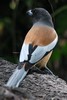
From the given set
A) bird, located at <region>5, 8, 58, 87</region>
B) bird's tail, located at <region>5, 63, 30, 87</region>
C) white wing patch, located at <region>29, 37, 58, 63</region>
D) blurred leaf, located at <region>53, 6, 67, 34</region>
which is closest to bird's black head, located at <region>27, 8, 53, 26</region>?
bird, located at <region>5, 8, 58, 87</region>

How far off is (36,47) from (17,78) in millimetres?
481

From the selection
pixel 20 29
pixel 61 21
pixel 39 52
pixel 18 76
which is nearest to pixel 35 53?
pixel 39 52

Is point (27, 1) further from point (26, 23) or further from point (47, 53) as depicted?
point (47, 53)

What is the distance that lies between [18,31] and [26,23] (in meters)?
0.21

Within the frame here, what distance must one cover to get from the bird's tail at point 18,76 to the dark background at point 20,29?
2818 millimetres

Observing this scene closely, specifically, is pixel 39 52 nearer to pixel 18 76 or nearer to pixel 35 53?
pixel 35 53

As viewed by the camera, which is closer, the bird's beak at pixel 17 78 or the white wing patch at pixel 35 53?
the bird's beak at pixel 17 78

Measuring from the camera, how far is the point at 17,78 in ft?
20.5

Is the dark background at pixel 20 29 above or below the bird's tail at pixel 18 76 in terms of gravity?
below

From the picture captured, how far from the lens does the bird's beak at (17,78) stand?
6.13 meters

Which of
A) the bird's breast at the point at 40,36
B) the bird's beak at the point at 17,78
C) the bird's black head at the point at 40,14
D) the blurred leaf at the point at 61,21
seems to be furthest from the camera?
the blurred leaf at the point at 61,21

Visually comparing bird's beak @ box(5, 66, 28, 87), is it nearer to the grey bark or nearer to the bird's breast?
the grey bark

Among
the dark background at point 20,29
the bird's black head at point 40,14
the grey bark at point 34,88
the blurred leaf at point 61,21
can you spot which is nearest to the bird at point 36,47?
the bird's black head at point 40,14

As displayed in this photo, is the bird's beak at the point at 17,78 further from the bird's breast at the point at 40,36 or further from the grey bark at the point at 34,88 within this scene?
the bird's breast at the point at 40,36
